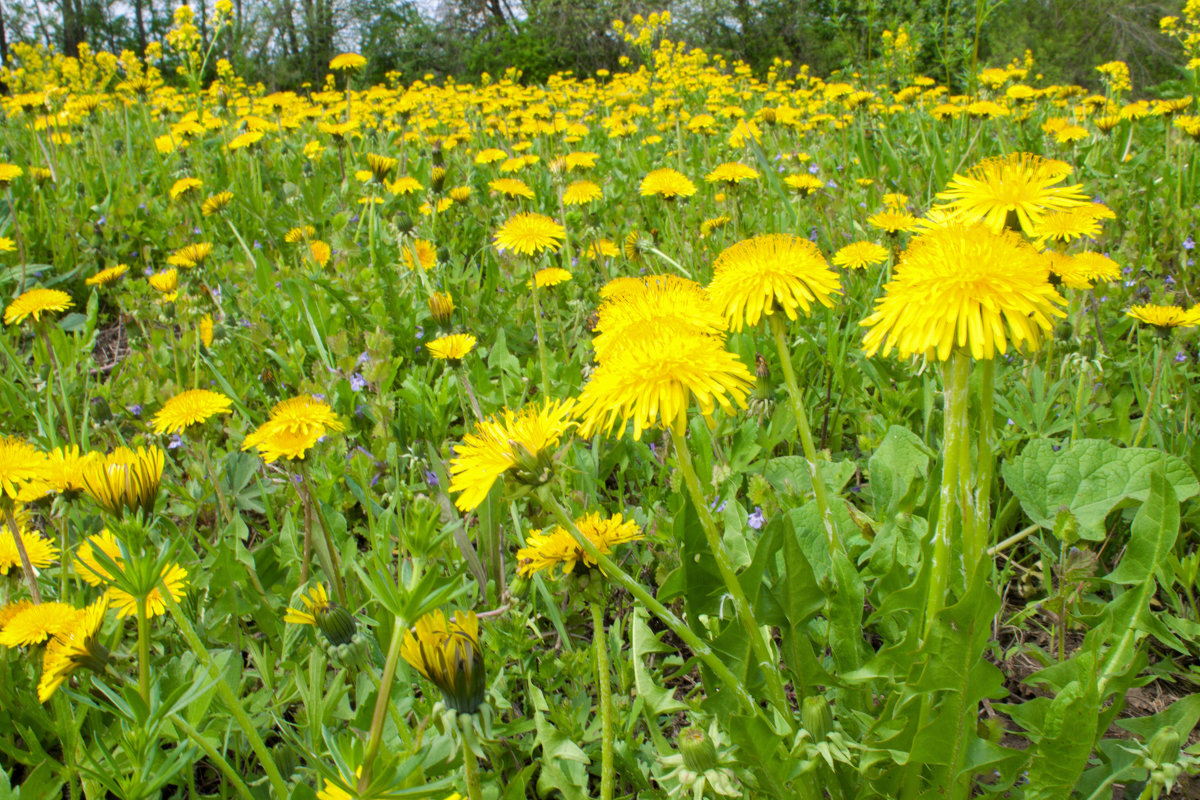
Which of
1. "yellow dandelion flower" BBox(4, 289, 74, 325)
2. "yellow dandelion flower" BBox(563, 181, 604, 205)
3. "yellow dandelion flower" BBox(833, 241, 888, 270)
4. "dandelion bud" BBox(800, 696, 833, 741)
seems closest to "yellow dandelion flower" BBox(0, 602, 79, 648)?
"dandelion bud" BBox(800, 696, 833, 741)

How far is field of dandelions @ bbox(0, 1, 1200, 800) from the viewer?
85 cm

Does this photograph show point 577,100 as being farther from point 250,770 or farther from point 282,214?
point 250,770

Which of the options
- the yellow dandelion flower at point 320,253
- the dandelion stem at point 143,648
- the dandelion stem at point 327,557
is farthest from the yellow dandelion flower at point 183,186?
the dandelion stem at point 143,648

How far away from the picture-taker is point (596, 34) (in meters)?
18.2

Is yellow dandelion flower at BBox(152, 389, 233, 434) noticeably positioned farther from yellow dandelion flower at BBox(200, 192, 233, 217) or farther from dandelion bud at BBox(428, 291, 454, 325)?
yellow dandelion flower at BBox(200, 192, 233, 217)

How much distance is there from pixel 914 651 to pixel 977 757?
14cm

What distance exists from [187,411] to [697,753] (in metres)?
1.32

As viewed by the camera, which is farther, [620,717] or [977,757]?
[620,717]

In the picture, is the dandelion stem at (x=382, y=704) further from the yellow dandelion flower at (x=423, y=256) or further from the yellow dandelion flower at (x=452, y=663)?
the yellow dandelion flower at (x=423, y=256)

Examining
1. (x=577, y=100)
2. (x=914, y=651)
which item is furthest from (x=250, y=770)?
(x=577, y=100)

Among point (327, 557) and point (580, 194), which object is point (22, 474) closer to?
point (327, 557)

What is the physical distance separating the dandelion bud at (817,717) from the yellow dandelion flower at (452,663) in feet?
1.24

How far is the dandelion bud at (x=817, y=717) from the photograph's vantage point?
2.84 feet

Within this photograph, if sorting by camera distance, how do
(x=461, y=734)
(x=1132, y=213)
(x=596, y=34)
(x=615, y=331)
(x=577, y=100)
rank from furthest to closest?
1. (x=596, y=34)
2. (x=577, y=100)
3. (x=1132, y=213)
4. (x=615, y=331)
5. (x=461, y=734)
